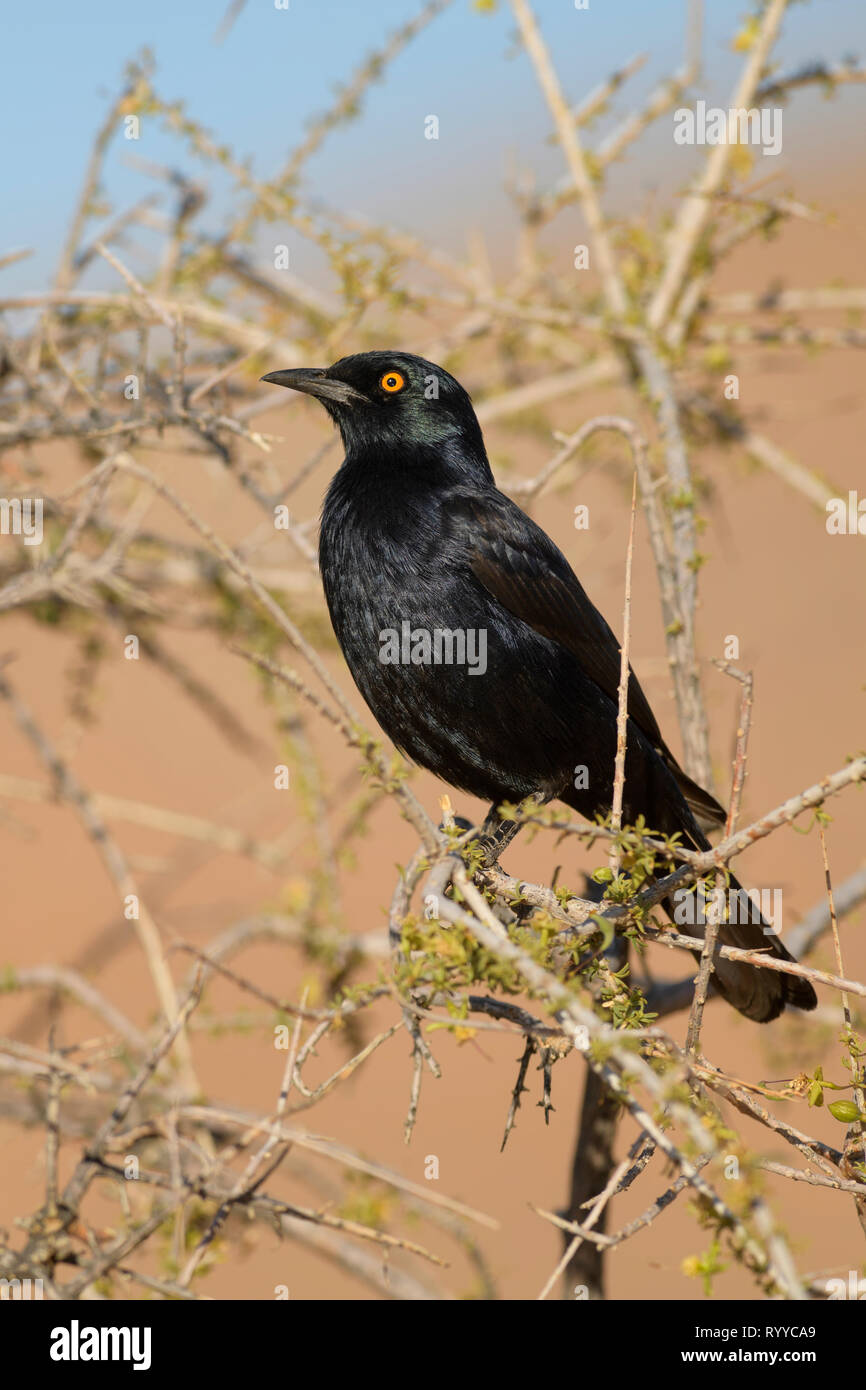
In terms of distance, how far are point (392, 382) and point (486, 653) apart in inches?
45.3

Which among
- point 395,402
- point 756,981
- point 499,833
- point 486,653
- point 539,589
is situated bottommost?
point 756,981

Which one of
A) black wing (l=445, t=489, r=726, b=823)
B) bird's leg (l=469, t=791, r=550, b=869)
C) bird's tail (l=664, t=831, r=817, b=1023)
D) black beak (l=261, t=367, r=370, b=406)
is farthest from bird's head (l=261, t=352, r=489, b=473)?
bird's tail (l=664, t=831, r=817, b=1023)

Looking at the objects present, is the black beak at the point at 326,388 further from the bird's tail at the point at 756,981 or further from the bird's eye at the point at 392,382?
the bird's tail at the point at 756,981

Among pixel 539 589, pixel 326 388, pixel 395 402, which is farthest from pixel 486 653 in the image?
pixel 326 388

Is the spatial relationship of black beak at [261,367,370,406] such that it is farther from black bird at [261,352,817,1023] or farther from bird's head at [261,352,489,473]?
black bird at [261,352,817,1023]

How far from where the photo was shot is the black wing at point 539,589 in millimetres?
3859

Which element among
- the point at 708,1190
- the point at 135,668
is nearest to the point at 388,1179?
the point at 708,1190

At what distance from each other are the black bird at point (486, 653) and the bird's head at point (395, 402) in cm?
6

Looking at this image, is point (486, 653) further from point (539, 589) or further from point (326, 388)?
point (326, 388)

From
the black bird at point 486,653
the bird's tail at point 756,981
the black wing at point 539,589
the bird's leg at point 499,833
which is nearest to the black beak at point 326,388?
the black bird at point 486,653

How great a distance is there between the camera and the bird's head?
14.1ft

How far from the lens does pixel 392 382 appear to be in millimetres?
4340

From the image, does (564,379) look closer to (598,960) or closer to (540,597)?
(540,597)

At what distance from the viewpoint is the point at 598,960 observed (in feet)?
8.07
